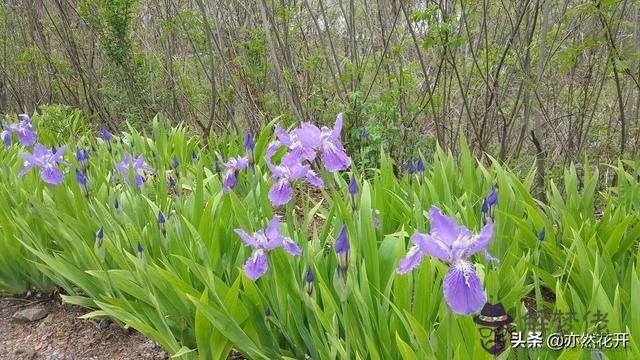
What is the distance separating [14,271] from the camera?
8.18 feet

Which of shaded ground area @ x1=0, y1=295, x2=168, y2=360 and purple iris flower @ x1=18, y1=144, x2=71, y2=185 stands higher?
purple iris flower @ x1=18, y1=144, x2=71, y2=185

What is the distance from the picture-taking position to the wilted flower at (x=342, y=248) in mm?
1228

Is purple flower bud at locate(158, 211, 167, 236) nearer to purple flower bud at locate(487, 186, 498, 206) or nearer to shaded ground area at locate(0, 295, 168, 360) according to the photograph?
shaded ground area at locate(0, 295, 168, 360)

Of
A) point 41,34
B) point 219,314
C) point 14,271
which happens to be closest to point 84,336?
point 14,271

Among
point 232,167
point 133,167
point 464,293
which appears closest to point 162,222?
point 232,167

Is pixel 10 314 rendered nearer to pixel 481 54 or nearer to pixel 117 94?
pixel 117 94

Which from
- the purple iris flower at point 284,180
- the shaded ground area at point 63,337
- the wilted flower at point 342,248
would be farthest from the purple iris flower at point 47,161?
the wilted flower at point 342,248

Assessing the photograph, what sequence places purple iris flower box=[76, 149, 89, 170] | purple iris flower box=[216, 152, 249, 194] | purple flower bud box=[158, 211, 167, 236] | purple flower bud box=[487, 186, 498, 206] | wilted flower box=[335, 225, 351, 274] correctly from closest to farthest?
wilted flower box=[335, 225, 351, 274] → purple flower bud box=[487, 186, 498, 206] → purple flower bud box=[158, 211, 167, 236] → purple iris flower box=[216, 152, 249, 194] → purple iris flower box=[76, 149, 89, 170]

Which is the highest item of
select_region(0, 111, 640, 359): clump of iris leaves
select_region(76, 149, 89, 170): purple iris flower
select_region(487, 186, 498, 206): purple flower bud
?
select_region(76, 149, 89, 170): purple iris flower

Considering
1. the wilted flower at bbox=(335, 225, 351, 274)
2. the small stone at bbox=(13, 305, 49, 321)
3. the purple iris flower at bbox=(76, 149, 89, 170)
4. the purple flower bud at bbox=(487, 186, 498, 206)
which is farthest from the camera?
the small stone at bbox=(13, 305, 49, 321)

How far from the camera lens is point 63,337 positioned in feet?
7.19

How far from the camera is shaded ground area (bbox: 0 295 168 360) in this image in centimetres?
204

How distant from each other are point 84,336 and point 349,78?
8.05 feet

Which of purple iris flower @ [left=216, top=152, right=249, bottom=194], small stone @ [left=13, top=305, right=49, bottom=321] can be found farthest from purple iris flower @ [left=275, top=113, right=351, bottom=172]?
small stone @ [left=13, top=305, right=49, bottom=321]
